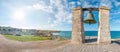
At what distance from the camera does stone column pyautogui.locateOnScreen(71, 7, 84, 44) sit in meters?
17.1

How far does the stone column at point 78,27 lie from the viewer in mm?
17141

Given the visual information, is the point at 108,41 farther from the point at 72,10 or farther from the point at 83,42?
the point at 72,10

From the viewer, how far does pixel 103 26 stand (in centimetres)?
1684

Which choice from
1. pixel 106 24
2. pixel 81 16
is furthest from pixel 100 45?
pixel 81 16

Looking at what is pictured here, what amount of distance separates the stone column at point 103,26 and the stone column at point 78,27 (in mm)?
1524

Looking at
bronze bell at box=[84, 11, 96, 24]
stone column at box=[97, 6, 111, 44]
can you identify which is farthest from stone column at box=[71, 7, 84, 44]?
stone column at box=[97, 6, 111, 44]

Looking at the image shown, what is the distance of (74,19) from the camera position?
56.9 feet

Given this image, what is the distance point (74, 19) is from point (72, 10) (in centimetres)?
82

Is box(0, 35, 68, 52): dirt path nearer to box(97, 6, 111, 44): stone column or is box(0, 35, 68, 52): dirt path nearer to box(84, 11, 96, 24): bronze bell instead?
box(84, 11, 96, 24): bronze bell

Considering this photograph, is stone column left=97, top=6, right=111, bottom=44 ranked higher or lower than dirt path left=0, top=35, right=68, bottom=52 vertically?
higher

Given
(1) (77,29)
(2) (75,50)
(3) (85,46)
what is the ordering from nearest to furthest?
(2) (75,50) < (3) (85,46) < (1) (77,29)

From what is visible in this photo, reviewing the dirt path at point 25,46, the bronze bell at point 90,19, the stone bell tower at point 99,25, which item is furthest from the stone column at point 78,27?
the dirt path at point 25,46

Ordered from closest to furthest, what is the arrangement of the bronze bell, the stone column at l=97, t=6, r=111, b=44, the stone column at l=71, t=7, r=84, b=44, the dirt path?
the bronze bell
the stone column at l=97, t=6, r=111, b=44
the dirt path
the stone column at l=71, t=7, r=84, b=44

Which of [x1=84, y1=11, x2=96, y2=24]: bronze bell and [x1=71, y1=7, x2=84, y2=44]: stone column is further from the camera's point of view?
[x1=71, y1=7, x2=84, y2=44]: stone column
